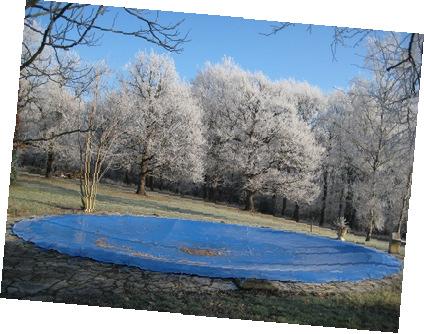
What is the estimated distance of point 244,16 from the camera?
4.96m

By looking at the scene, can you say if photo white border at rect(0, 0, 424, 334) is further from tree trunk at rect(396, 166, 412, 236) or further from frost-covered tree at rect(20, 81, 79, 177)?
A: frost-covered tree at rect(20, 81, 79, 177)

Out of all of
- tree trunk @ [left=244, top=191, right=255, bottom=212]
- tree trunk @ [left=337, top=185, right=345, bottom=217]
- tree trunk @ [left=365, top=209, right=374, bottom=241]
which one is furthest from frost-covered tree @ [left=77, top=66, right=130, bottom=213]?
tree trunk @ [left=365, top=209, right=374, bottom=241]

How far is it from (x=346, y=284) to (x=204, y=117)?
2.42 meters

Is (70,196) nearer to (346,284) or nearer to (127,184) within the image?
(127,184)

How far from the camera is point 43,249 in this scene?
4816 millimetres

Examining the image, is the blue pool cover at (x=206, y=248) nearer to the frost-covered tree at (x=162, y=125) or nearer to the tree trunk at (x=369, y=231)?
the tree trunk at (x=369, y=231)

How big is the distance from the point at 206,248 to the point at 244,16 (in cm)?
246

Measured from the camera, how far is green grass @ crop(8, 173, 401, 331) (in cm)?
430

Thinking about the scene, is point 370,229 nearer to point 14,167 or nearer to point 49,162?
point 49,162

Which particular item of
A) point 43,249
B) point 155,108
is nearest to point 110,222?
point 43,249

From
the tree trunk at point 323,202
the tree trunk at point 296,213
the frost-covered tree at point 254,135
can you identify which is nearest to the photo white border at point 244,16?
the frost-covered tree at point 254,135

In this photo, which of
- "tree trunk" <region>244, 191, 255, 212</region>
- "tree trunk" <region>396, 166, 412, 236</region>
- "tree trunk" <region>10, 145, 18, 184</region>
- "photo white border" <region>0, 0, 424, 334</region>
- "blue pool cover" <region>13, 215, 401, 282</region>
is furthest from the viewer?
"tree trunk" <region>244, 191, 255, 212</region>

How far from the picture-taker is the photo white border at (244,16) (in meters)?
4.21

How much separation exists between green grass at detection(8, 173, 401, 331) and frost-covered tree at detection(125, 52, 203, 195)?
343 mm
